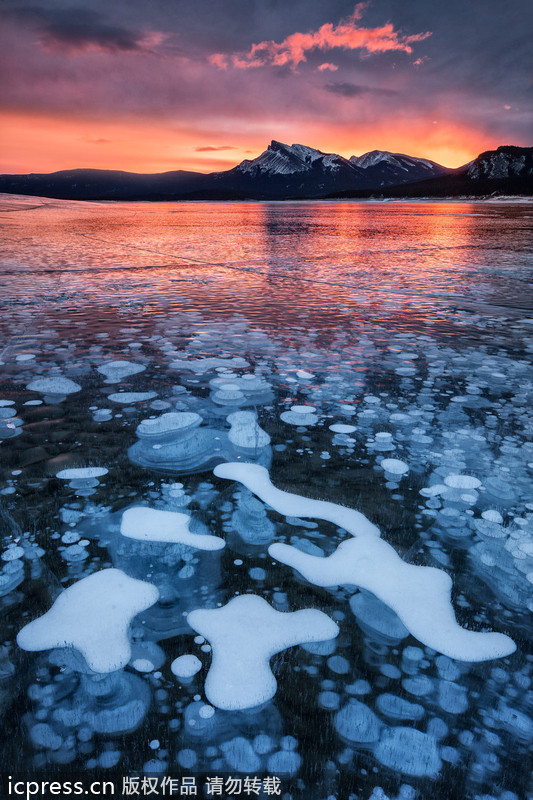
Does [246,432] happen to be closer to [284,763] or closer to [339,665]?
[339,665]

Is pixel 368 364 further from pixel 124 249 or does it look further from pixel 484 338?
pixel 124 249

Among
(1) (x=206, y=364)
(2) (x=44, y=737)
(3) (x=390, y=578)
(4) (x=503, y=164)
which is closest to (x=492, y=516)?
(3) (x=390, y=578)

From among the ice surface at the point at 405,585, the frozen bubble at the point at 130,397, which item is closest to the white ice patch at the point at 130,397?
the frozen bubble at the point at 130,397

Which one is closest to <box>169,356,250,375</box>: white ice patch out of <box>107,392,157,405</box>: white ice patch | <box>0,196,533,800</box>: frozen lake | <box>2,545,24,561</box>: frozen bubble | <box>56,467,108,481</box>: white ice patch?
<box>0,196,533,800</box>: frozen lake

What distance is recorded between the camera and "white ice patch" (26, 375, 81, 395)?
375 cm

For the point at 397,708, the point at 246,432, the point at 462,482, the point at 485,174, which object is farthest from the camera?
the point at 485,174

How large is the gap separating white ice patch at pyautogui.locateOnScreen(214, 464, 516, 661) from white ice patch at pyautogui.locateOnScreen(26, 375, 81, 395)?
2.20 meters

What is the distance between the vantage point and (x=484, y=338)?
213 inches

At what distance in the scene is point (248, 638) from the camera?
162cm

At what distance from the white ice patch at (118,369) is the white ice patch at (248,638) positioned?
275cm

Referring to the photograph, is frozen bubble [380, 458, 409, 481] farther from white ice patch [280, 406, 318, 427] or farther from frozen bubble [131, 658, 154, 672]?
frozen bubble [131, 658, 154, 672]

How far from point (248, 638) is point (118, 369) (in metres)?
3.22

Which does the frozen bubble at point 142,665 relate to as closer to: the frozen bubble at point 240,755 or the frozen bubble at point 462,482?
the frozen bubble at point 240,755

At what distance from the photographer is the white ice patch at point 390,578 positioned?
1626 mm
